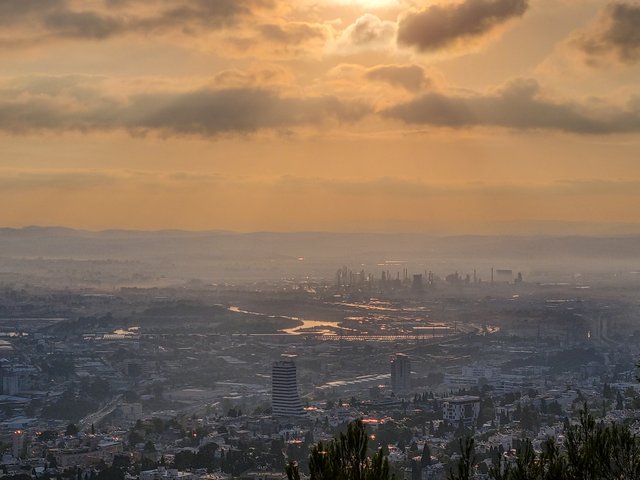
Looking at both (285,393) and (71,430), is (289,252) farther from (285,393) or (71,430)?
(71,430)

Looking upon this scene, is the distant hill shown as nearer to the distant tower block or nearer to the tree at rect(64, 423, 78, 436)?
the distant tower block

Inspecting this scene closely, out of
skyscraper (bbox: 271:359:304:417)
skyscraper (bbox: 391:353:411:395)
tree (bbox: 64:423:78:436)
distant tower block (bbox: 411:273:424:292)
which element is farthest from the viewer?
distant tower block (bbox: 411:273:424:292)

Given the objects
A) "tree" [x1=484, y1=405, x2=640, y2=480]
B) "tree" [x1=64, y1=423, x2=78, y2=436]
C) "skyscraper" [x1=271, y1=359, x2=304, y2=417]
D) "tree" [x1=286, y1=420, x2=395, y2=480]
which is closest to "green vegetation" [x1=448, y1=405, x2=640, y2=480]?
"tree" [x1=484, y1=405, x2=640, y2=480]

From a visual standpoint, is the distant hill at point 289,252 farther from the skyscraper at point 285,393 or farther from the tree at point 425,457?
the tree at point 425,457

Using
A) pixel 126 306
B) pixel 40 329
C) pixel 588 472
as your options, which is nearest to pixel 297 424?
pixel 588 472

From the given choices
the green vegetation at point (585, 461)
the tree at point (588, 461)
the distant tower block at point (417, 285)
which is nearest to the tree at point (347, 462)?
the green vegetation at point (585, 461)
